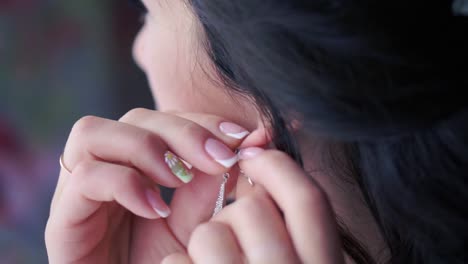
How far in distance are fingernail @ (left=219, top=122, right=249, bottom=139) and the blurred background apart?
2.34 feet

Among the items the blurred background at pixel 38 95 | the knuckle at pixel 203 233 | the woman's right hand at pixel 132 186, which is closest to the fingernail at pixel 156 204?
the woman's right hand at pixel 132 186

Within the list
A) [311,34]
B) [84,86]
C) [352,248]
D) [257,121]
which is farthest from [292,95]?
[84,86]

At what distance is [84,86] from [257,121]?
0.74 meters

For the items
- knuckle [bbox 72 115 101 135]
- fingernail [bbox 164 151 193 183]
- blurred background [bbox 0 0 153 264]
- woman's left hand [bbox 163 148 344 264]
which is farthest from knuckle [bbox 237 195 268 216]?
blurred background [bbox 0 0 153 264]

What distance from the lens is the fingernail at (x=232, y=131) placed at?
0.52 meters

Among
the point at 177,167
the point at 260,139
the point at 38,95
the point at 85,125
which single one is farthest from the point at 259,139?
the point at 38,95

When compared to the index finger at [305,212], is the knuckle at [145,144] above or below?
above

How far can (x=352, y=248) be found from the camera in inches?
24.5

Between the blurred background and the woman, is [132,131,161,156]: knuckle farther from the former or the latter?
the blurred background

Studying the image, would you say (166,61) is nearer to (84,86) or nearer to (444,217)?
(444,217)

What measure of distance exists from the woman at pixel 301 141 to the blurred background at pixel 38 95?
0.59 meters

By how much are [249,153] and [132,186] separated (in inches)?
5.8

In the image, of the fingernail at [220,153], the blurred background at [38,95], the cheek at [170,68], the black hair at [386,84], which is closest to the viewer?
the black hair at [386,84]

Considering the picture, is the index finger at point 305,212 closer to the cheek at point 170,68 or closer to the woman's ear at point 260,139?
the woman's ear at point 260,139
